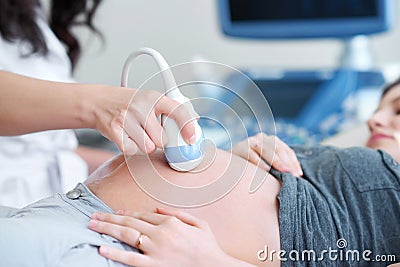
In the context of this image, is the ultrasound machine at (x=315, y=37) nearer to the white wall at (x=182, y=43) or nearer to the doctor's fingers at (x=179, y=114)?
the white wall at (x=182, y=43)

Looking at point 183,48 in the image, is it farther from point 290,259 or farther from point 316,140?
point 290,259

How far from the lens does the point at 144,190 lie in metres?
0.80

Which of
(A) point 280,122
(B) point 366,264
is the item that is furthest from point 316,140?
(B) point 366,264

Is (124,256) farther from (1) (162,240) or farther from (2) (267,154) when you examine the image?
(2) (267,154)

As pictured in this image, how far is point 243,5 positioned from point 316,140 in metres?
0.44

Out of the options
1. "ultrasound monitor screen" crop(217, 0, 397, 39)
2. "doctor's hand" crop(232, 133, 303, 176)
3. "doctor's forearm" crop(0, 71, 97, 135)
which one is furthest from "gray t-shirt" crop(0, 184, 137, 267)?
"ultrasound monitor screen" crop(217, 0, 397, 39)

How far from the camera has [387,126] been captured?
44.6 inches

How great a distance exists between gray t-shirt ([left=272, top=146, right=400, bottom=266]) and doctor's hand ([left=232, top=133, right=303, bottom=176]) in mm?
15

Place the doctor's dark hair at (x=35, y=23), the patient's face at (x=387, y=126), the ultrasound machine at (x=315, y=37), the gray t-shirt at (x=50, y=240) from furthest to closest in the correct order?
the ultrasound machine at (x=315, y=37)
the doctor's dark hair at (x=35, y=23)
the patient's face at (x=387, y=126)
the gray t-shirt at (x=50, y=240)

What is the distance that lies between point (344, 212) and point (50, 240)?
38 cm

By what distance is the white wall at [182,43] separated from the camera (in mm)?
2303
